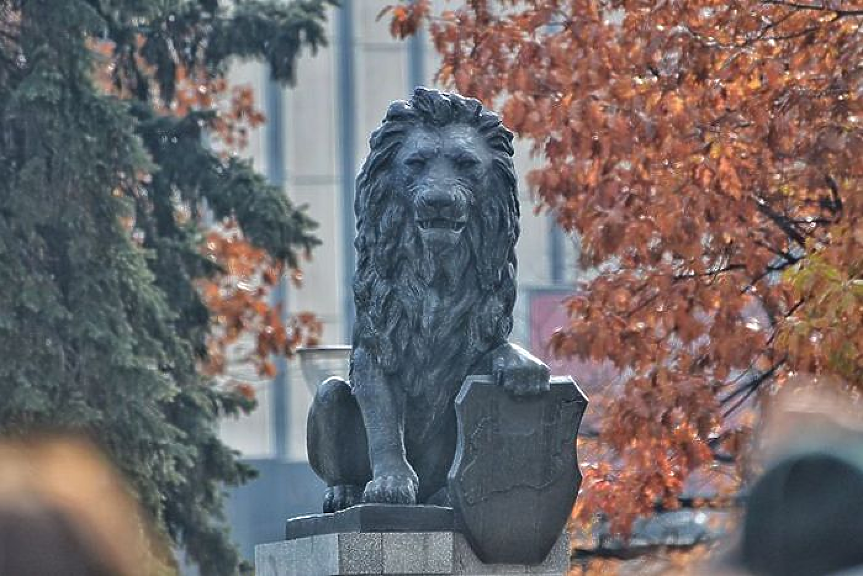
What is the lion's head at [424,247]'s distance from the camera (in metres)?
7.88

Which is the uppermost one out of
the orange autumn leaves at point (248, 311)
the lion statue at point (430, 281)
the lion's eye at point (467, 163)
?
the lion's eye at point (467, 163)

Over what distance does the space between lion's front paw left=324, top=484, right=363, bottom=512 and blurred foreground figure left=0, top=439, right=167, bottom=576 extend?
6.41 meters

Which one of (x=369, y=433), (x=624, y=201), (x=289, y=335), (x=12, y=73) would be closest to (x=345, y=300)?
(x=289, y=335)

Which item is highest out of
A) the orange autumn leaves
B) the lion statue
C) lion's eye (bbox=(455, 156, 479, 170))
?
lion's eye (bbox=(455, 156, 479, 170))

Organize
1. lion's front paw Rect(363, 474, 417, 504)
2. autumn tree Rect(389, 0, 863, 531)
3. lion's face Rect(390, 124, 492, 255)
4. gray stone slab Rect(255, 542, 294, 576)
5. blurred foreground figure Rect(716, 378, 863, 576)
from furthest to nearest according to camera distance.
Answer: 1. autumn tree Rect(389, 0, 863, 531)
2. gray stone slab Rect(255, 542, 294, 576)
3. lion's face Rect(390, 124, 492, 255)
4. lion's front paw Rect(363, 474, 417, 504)
5. blurred foreground figure Rect(716, 378, 863, 576)

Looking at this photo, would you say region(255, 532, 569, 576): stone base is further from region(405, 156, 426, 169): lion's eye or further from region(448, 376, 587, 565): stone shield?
region(405, 156, 426, 169): lion's eye

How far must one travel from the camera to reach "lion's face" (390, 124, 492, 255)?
7.76m

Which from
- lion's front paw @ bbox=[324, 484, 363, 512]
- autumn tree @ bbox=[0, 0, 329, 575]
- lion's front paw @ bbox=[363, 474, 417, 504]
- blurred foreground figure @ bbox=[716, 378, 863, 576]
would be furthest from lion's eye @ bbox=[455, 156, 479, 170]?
autumn tree @ bbox=[0, 0, 329, 575]

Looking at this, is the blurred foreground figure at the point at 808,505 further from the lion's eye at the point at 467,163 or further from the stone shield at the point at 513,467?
the lion's eye at the point at 467,163

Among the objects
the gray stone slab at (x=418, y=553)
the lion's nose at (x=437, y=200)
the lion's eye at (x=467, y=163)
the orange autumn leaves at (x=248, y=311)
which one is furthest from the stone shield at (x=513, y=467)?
the orange autumn leaves at (x=248, y=311)

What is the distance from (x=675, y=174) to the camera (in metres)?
14.6

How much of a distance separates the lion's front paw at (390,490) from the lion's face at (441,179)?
83 cm

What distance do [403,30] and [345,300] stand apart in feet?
71.3

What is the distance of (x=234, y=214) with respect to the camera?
2086 centimetres
